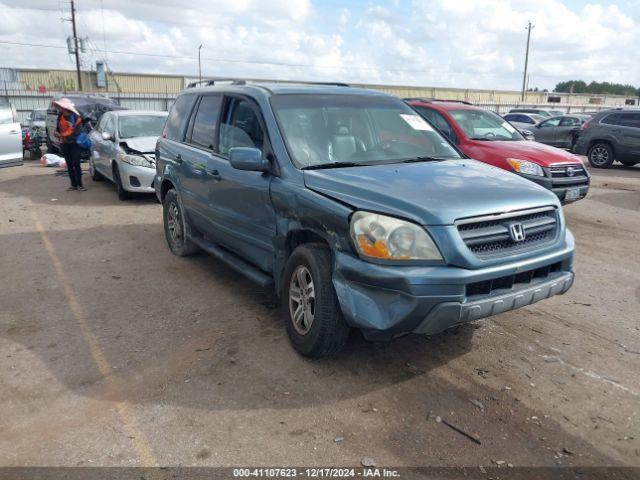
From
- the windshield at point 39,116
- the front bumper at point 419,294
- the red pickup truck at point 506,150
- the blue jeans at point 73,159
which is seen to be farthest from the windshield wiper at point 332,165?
the windshield at point 39,116

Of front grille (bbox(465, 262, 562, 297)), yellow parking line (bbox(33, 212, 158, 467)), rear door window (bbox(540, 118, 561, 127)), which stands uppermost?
rear door window (bbox(540, 118, 561, 127))

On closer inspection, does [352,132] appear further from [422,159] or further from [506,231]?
[506,231]

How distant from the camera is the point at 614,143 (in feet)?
49.4

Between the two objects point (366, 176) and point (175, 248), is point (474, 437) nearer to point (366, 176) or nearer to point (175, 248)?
point (366, 176)

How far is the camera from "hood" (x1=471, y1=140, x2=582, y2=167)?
25.9 feet

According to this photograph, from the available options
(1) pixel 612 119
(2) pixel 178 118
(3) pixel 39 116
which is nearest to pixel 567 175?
(2) pixel 178 118

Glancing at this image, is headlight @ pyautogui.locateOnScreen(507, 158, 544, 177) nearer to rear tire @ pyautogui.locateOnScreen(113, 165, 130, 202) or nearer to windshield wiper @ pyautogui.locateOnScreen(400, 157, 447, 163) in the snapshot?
windshield wiper @ pyautogui.locateOnScreen(400, 157, 447, 163)

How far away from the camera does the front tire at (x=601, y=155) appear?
50.0 ft

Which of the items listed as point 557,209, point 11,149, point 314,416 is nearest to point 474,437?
point 314,416

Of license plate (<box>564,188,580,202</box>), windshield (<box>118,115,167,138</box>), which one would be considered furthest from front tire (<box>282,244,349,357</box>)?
windshield (<box>118,115,167,138</box>)

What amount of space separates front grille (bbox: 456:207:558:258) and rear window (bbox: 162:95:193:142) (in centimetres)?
388

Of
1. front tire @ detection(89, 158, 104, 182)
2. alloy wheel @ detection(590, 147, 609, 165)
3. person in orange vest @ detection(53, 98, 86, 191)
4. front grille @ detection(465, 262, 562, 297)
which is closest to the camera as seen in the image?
front grille @ detection(465, 262, 562, 297)

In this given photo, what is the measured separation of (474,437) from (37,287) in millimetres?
4508

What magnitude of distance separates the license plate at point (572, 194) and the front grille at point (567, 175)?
0.28 ft
